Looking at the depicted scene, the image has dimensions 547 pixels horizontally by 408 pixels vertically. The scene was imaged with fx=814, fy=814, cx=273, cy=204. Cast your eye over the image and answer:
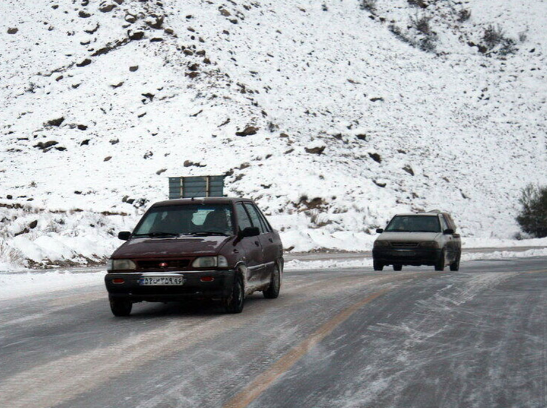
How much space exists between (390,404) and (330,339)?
2.78 meters

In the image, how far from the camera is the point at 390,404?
5.61 m

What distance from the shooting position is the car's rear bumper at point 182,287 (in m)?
10.1

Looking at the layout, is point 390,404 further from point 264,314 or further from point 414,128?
point 414,128

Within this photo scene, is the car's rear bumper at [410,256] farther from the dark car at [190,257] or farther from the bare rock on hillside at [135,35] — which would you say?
the bare rock on hillside at [135,35]

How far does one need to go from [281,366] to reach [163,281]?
3.51 m

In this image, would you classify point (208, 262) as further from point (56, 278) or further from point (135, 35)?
point (135, 35)

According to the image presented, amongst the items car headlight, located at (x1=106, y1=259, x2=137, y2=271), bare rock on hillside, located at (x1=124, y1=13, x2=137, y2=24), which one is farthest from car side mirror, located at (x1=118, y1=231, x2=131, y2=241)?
bare rock on hillside, located at (x1=124, y1=13, x2=137, y2=24)

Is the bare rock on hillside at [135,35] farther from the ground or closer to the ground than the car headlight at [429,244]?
farther from the ground

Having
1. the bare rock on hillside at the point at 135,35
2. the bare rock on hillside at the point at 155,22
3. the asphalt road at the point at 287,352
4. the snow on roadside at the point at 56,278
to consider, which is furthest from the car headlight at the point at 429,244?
the bare rock on hillside at the point at 155,22

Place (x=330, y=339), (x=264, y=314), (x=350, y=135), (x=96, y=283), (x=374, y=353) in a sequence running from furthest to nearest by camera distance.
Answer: (x=350, y=135) → (x=96, y=283) → (x=264, y=314) → (x=330, y=339) → (x=374, y=353)

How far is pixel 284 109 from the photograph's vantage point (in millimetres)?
52906

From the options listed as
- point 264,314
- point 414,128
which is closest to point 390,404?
point 264,314

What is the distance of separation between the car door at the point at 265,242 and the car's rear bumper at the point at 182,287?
1.89 m

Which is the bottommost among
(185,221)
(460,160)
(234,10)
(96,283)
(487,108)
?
(96,283)
